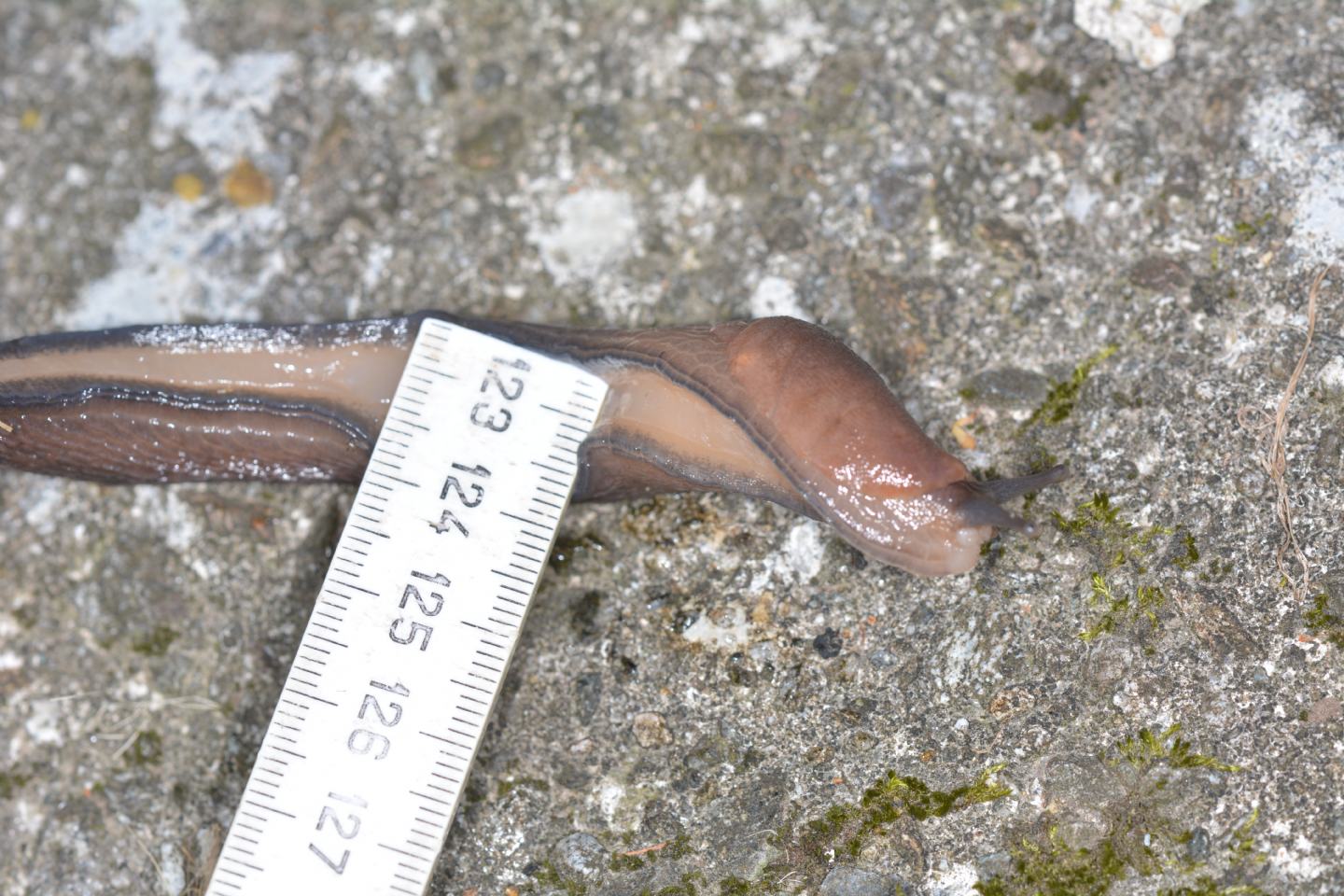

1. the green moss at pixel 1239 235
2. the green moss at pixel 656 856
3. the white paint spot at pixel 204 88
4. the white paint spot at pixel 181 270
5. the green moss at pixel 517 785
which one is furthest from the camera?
the white paint spot at pixel 204 88

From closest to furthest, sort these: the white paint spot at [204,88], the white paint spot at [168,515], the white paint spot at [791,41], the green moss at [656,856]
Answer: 1. the green moss at [656,856]
2. the white paint spot at [168,515]
3. the white paint spot at [791,41]
4. the white paint spot at [204,88]

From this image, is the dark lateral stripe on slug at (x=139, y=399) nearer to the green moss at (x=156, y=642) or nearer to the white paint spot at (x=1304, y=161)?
the green moss at (x=156, y=642)

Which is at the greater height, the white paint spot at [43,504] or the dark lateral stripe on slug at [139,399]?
the dark lateral stripe on slug at [139,399]

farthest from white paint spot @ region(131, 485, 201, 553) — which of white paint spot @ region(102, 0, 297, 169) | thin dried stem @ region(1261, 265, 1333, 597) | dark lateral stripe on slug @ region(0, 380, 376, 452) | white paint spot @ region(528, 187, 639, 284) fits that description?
thin dried stem @ region(1261, 265, 1333, 597)

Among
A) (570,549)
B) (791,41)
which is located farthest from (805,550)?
(791,41)

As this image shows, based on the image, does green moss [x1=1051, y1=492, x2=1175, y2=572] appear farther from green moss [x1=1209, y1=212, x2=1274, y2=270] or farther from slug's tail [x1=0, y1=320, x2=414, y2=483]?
slug's tail [x1=0, y1=320, x2=414, y2=483]

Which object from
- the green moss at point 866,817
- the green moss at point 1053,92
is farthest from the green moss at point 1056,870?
the green moss at point 1053,92

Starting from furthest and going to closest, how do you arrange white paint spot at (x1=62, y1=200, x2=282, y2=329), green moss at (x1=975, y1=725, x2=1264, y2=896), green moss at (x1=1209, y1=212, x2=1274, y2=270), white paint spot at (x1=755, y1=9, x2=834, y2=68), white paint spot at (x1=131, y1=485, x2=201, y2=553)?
1. white paint spot at (x1=62, y1=200, x2=282, y2=329)
2. white paint spot at (x1=755, y1=9, x2=834, y2=68)
3. white paint spot at (x1=131, y1=485, x2=201, y2=553)
4. green moss at (x1=1209, y1=212, x2=1274, y2=270)
5. green moss at (x1=975, y1=725, x2=1264, y2=896)

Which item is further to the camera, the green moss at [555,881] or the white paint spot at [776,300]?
the white paint spot at [776,300]
